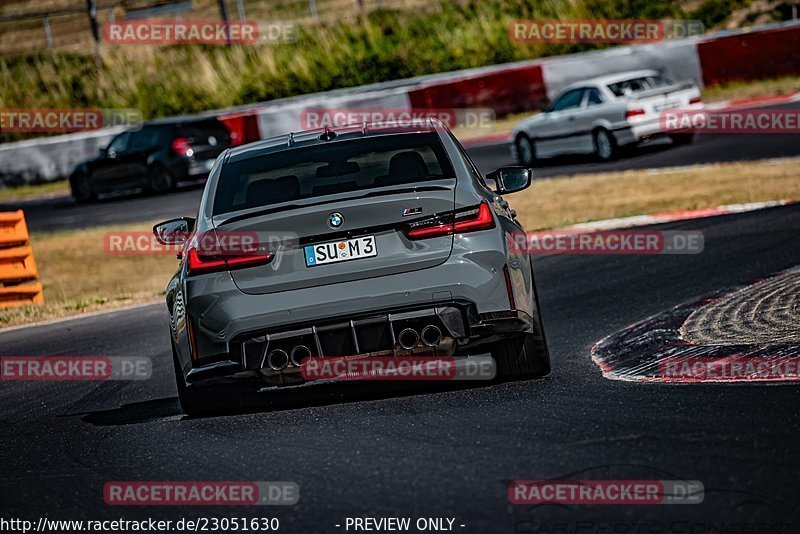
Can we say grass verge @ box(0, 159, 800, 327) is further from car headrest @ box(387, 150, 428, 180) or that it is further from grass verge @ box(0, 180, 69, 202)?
grass verge @ box(0, 180, 69, 202)

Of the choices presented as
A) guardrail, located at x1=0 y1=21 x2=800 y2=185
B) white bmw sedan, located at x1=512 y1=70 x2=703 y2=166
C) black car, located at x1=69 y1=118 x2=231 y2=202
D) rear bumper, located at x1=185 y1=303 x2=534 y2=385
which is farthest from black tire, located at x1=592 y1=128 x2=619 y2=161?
rear bumper, located at x1=185 y1=303 x2=534 y2=385

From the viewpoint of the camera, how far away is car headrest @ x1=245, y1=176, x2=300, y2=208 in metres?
6.94

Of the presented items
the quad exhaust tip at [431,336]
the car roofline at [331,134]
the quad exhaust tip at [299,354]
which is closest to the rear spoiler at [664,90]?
the car roofline at [331,134]

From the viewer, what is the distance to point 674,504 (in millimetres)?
4449

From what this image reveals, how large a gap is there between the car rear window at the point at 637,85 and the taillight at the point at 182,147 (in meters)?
8.80

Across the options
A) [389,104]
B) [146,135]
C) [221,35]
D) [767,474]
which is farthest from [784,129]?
[221,35]

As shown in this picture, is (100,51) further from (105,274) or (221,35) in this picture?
(105,274)

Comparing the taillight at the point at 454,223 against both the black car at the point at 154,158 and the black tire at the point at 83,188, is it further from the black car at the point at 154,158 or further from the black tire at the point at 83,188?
the black tire at the point at 83,188

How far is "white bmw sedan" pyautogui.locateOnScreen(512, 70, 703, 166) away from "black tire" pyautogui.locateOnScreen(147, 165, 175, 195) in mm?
7302

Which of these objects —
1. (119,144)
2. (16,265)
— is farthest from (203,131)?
(16,265)

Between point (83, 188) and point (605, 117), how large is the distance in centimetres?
1148

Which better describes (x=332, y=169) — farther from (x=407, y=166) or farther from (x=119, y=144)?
(x=119, y=144)

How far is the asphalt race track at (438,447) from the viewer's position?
459cm

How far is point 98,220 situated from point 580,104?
8.83 metres
